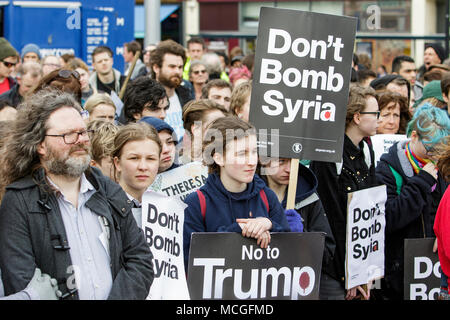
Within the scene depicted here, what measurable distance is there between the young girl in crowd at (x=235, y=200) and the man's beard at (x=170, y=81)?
3.67 m

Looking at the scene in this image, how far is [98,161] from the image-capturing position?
5.25 m

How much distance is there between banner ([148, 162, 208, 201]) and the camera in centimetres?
540

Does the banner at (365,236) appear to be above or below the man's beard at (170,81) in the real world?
below

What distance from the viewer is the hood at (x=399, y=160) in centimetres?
607

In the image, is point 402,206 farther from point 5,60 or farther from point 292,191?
point 5,60

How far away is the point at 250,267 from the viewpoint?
460cm

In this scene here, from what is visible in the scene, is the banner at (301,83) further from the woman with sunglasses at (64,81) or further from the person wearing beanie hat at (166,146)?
the woman with sunglasses at (64,81)

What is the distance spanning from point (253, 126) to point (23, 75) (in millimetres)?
5284

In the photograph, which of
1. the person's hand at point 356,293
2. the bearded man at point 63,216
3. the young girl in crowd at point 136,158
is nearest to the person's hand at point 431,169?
the person's hand at point 356,293

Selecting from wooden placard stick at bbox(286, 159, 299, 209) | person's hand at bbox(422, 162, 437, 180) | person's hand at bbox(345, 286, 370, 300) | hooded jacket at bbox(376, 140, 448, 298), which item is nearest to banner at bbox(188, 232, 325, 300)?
wooden placard stick at bbox(286, 159, 299, 209)

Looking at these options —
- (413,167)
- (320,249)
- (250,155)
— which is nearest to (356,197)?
(413,167)

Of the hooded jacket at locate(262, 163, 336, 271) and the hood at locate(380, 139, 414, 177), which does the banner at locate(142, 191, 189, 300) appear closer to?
the hooded jacket at locate(262, 163, 336, 271)

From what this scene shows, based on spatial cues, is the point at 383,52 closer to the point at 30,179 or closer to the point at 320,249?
the point at 320,249
